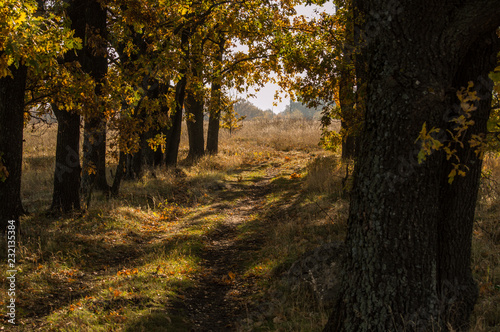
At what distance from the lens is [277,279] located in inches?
242

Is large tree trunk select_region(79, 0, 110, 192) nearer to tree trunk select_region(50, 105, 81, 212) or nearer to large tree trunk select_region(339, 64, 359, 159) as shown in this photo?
tree trunk select_region(50, 105, 81, 212)

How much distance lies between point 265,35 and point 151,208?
8170 millimetres

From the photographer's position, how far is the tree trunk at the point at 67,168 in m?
8.74

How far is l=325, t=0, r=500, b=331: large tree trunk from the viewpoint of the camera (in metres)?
3.25

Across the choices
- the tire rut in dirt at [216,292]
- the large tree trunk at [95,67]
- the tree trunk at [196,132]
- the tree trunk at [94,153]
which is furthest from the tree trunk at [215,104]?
the tire rut in dirt at [216,292]

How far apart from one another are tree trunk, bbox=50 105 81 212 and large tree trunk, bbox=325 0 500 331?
7.27 meters

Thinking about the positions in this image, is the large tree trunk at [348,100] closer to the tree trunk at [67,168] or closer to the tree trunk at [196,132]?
the tree trunk at [67,168]

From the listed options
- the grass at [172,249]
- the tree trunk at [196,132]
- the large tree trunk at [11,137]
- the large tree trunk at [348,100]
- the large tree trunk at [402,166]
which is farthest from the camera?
the tree trunk at [196,132]

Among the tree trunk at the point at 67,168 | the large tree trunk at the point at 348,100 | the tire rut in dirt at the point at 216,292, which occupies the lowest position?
the tire rut in dirt at the point at 216,292

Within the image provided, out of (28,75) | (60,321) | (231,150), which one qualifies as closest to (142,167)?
(28,75)

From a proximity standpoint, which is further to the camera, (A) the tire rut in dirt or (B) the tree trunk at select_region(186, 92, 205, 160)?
(B) the tree trunk at select_region(186, 92, 205, 160)

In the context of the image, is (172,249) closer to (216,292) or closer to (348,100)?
(216,292)

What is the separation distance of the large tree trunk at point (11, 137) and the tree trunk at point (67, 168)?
181 centimetres

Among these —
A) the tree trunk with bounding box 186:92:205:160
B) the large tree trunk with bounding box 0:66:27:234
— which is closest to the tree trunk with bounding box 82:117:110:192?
the large tree trunk with bounding box 0:66:27:234
